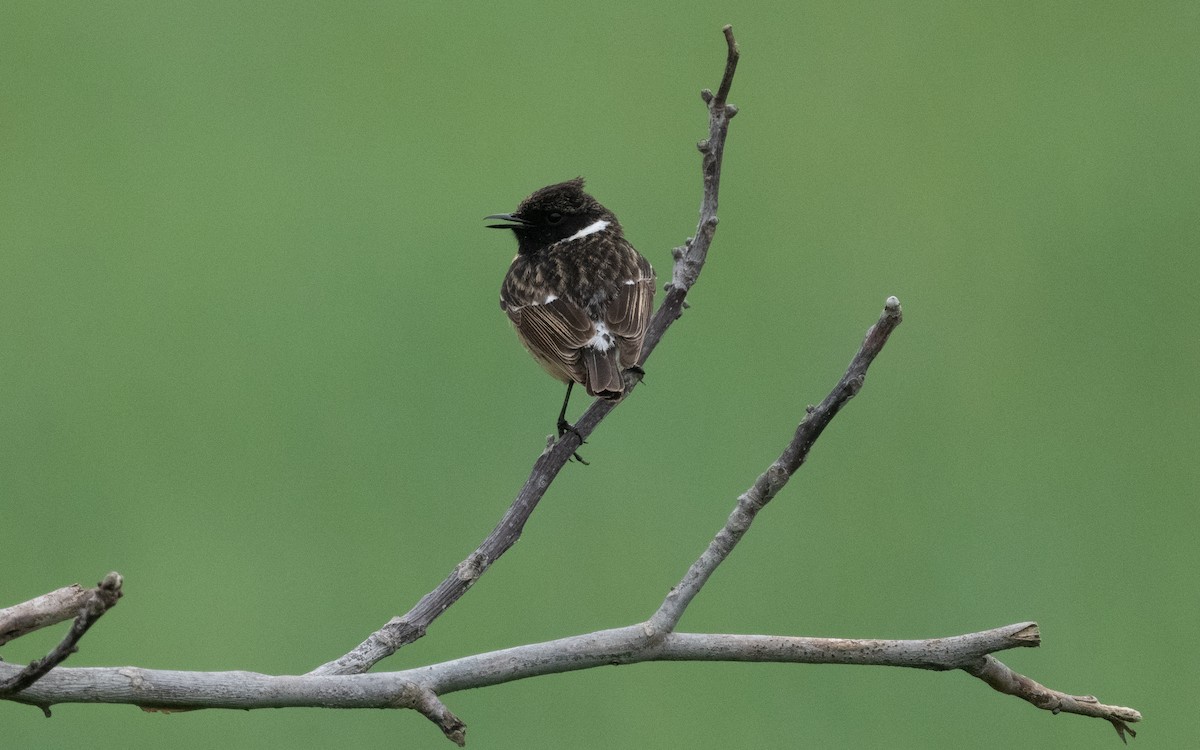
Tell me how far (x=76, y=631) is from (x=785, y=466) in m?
1.17

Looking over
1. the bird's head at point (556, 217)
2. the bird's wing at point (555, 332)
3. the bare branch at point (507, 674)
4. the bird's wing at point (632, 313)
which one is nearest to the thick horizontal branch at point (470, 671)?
the bare branch at point (507, 674)

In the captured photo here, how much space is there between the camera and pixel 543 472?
2.81m

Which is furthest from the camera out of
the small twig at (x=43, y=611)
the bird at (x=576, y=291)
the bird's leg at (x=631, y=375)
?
the bird at (x=576, y=291)

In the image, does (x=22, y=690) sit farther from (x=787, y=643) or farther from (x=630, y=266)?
(x=630, y=266)

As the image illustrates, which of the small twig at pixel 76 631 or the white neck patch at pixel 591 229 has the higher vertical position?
the white neck patch at pixel 591 229

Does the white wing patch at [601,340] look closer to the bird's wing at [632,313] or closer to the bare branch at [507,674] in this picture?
the bird's wing at [632,313]

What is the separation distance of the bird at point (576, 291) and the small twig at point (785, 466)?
1.59m

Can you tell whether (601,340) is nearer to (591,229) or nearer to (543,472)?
(591,229)

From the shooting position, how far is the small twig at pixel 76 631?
1323mm

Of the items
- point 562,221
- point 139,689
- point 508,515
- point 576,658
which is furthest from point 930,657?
point 562,221

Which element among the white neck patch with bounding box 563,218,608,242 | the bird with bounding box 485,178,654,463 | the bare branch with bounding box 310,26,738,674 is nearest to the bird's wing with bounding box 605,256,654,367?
the bird with bounding box 485,178,654,463

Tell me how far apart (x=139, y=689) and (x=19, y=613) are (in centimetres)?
18

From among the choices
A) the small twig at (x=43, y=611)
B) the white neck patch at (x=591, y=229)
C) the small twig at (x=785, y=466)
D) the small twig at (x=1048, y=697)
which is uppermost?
the white neck patch at (x=591, y=229)

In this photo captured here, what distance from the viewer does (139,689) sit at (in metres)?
1.59
